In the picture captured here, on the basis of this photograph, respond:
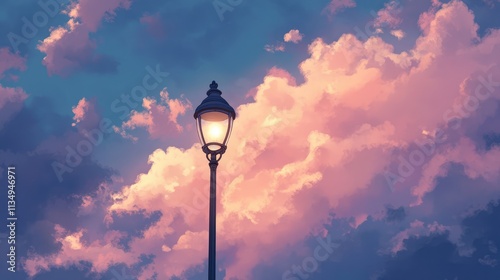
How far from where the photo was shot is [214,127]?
13977 millimetres

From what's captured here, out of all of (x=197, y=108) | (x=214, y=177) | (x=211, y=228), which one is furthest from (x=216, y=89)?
(x=211, y=228)

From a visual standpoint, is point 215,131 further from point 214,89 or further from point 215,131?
point 214,89

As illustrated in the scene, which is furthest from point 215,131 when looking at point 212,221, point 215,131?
point 212,221

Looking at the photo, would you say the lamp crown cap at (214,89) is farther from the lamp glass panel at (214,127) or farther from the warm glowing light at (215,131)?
the warm glowing light at (215,131)

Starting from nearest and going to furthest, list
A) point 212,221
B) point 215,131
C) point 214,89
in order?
point 212,221, point 215,131, point 214,89

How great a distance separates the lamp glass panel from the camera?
13836mm

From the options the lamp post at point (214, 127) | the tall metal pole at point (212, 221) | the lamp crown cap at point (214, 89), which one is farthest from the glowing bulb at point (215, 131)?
the lamp crown cap at point (214, 89)

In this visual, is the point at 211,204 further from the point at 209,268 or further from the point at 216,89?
the point at 216,89

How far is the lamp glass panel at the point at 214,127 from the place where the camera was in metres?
13.8

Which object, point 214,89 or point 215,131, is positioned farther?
point 214,89

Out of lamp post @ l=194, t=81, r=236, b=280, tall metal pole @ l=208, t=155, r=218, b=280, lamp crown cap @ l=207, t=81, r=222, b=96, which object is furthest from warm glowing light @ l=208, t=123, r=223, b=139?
lamp crown cap @ l=207, t=81, r=222, b=96

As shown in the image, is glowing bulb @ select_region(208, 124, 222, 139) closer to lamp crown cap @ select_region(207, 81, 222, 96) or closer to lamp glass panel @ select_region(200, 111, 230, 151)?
lamp glass panel @ select_region(200, 111, 230, 151)

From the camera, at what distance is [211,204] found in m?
13.2

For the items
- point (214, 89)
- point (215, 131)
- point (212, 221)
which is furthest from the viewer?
point (214, 89)
